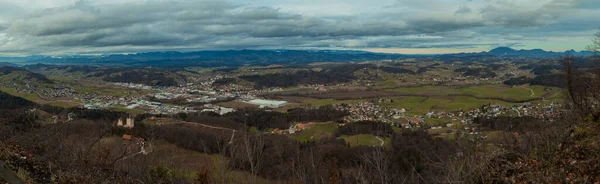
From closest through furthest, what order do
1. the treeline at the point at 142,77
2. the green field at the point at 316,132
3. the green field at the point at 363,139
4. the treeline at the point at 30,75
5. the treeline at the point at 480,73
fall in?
the green field at the point at 363,139 < the green field at the point at 316,132 < the treeline at the point at 30,75 < the treeline at the point at 480,73 < the treeline at the point at 142,77

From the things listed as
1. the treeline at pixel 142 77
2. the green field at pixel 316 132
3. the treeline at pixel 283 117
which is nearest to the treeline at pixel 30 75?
the treeline at pixel 142 77

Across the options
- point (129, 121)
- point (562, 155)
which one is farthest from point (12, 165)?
point (129, 121)

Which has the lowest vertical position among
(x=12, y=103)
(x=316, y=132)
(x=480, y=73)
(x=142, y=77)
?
(x=316, y=132)

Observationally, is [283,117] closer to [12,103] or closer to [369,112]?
[369,112]

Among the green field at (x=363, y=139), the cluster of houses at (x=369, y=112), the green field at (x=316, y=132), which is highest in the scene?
the green field at (x=363, y=139)

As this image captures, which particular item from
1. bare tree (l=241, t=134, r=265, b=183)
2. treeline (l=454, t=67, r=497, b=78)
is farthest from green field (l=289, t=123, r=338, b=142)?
treeline (l=454, t=67, r=497, b=78)

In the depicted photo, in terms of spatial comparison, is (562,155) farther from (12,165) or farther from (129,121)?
(129,121)

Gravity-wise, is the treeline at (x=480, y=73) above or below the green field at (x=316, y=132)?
above

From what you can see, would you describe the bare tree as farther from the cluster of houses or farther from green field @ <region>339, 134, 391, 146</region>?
the cluster of houses

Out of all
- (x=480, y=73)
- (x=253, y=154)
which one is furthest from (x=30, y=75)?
(x=480, y=73)

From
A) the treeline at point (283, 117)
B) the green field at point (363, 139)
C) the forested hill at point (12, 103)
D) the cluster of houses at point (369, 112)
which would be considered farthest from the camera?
the forested hill at point (12, 103)

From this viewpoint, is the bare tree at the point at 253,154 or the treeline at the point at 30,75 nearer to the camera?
the bare tree at the point at 253,154

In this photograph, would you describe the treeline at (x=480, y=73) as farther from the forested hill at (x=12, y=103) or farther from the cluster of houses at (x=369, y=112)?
the forested hill at (x=12, y=103)
